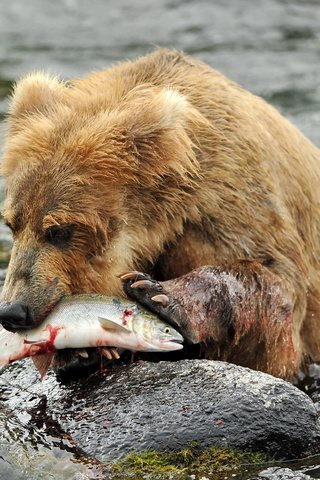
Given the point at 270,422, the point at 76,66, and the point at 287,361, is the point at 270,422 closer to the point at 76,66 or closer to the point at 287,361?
the point at 287,361

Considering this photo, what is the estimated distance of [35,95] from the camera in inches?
290

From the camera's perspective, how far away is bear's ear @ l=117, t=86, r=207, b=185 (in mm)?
6902

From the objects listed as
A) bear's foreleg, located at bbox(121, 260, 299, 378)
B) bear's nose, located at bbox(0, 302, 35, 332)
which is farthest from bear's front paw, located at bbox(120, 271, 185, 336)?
bear's nose, located at bbox(0, 302, 35, 332)

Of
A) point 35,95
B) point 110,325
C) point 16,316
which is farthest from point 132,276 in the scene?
point 35,95

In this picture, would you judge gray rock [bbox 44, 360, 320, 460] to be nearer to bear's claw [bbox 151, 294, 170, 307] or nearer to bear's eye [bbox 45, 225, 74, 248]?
bear's claw [bbox 151, 294, 170, 307]

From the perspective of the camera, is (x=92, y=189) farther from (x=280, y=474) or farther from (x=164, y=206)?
(x=280, y=474)

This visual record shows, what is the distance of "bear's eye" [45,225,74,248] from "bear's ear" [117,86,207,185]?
1.83 feet

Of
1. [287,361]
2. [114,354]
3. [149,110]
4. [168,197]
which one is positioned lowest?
[287,361]

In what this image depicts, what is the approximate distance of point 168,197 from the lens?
701 cm

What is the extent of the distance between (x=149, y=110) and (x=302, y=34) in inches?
374

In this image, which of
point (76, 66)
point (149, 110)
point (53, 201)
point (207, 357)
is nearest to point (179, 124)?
point (149, 110)

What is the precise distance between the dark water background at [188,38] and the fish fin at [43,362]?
6.78 meters

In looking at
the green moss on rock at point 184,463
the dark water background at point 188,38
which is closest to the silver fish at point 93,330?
the green moss on rock at point 184,463

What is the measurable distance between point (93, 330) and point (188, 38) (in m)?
10.2
